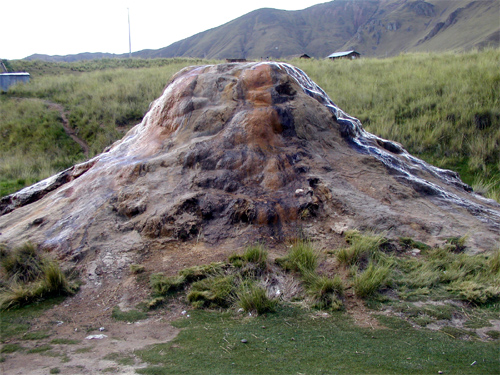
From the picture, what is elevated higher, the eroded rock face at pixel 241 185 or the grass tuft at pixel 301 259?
the eroded rock face at pixel 241 185

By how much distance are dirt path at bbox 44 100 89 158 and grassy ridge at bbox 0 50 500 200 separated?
8.3 inches

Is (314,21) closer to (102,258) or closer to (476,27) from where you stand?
(476,27)

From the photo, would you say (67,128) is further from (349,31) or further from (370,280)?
(349,31)

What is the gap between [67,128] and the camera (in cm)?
1444

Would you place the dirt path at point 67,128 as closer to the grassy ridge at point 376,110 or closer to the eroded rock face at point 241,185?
the grassy ridge at point 376,110

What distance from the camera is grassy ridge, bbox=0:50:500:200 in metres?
9.99

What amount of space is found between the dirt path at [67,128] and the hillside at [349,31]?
66.9m

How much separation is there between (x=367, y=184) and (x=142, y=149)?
11.5 feet

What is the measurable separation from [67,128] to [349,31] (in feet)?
386

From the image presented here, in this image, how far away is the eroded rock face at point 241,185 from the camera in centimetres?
472

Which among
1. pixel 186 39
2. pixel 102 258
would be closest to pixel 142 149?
pixel 102 258

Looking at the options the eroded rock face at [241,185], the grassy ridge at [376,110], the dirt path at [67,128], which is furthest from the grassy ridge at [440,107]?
the dirt path at [67,128]

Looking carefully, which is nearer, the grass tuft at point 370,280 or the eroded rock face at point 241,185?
the grass tuft at point 370,280

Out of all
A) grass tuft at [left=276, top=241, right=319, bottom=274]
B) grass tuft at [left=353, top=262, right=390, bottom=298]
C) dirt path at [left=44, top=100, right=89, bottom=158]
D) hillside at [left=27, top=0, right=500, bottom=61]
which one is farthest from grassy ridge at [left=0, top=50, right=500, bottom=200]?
hillside at [left=27, top=0, right=500, bottom=61]
